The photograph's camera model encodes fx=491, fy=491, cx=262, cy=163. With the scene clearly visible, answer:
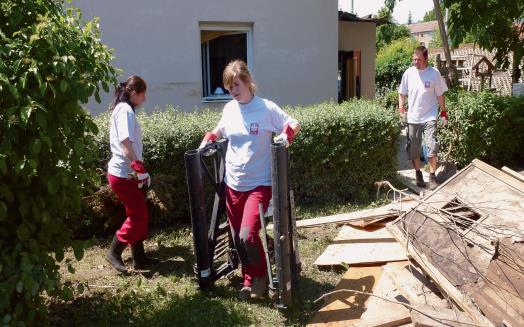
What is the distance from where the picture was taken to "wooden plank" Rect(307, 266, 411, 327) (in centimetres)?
348

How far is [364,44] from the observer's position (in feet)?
47.6

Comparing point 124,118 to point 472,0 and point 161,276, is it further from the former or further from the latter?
point 472,0

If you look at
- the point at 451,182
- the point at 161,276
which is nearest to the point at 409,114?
the point at 451,182

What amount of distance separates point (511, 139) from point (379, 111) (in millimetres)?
2933

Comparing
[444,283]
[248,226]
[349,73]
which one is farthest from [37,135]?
[349,73]

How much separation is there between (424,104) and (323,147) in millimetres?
1748

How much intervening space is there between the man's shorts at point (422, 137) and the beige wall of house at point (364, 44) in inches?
293

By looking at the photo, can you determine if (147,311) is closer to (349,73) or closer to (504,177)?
(504,177)

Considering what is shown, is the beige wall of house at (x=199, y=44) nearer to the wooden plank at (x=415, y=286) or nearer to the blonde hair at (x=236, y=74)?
the blonde hair at (x=236, y=74)

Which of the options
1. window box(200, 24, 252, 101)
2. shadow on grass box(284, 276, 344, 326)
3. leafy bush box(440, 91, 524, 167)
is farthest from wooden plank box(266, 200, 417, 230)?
window box(200, 24, 252, 101)

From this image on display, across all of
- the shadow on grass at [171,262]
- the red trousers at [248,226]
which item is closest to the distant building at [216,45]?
the shadow on grass at [171,262]

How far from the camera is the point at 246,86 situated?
151 inches

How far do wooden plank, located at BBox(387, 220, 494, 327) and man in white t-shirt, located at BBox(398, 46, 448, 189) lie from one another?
3389mm

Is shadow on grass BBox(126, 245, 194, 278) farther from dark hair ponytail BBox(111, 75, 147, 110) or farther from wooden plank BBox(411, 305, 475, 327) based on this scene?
wooden plank BBox(411, 305, 475, 327)
